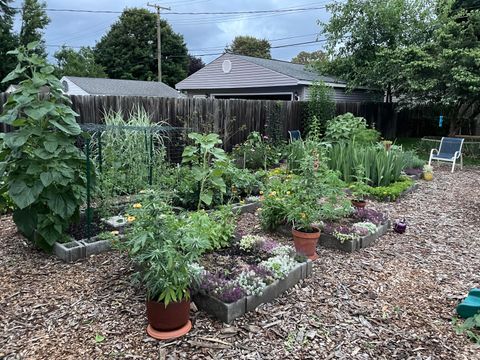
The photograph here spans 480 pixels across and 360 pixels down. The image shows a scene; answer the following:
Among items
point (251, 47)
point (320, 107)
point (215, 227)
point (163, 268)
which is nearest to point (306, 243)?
point (215, 227)

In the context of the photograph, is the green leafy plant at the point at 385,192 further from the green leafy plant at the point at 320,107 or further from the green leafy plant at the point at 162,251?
the green leafy plant at the point at 320,107

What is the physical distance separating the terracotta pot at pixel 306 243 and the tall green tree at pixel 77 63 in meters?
25.1

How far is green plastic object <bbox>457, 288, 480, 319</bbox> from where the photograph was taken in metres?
2.48

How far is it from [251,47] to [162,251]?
1535 inches

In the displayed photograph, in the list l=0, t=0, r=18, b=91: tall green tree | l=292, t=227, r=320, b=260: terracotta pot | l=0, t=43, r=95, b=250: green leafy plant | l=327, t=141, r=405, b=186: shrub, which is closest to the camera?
l=0, t=43, r=95, b=250: green leafy plant

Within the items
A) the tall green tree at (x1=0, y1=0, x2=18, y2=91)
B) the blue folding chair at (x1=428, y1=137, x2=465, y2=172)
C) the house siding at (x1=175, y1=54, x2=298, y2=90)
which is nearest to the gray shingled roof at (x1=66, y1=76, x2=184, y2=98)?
the house siding at (x1=175, y1=54, x2=298, y2=90)

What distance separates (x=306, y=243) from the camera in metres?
3.37

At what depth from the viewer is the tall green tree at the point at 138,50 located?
31.0 meters

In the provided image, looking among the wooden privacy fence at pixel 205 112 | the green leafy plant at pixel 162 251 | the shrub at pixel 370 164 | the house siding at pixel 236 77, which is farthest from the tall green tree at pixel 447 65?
the green leafy plant at pixel 162 251

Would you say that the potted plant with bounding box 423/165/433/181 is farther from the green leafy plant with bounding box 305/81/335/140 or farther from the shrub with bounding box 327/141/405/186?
the green leafy plant with bounding box 305/81/335/140

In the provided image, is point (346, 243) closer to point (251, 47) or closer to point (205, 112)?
point (205, 112)

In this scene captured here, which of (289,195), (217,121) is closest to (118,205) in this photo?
(289,195)

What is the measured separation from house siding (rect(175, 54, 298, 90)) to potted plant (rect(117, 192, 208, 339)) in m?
12.4

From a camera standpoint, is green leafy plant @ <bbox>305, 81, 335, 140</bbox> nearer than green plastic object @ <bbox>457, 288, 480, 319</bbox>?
No
